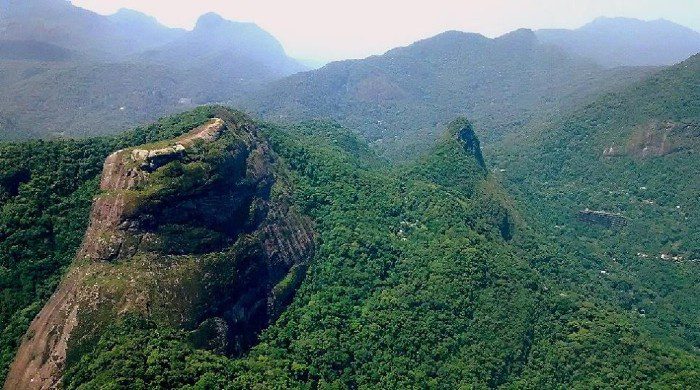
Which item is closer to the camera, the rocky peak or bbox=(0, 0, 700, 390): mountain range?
bbox=(0, 0, 700, 390): mountain range

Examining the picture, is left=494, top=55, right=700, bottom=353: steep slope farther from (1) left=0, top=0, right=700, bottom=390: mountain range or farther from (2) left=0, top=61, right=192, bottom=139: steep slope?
(2) left=0, top=61, right=192, bottom=139: steep slope

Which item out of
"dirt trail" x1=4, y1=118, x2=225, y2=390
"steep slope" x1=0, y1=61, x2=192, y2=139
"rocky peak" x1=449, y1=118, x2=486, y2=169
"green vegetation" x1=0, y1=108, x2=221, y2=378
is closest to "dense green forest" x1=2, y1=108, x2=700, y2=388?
"green vegetation" x1=0, y1=108, x2=221, y2=378

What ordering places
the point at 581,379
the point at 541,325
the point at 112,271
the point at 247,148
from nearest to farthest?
the point at 112,271, the point at 581,379, the point at 541,325, the point at 247,148

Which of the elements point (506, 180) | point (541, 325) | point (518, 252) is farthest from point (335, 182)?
point (506, 180)

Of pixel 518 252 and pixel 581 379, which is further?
pixel 518 252

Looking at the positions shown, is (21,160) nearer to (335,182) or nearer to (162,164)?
(162,164)
